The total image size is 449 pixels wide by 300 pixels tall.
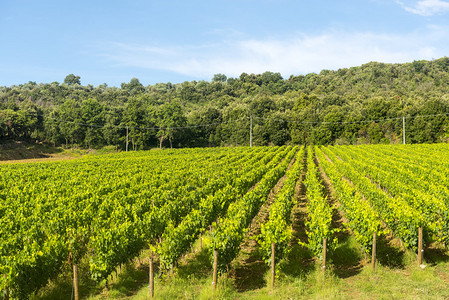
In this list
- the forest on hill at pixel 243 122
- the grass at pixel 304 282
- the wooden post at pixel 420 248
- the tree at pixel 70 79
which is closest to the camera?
the grass at pixel 304 282

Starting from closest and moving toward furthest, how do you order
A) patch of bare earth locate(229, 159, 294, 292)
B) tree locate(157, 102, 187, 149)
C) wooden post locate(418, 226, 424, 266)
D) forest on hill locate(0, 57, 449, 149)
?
1. patch of bare earth locate(229, 159, 294, 292)
2. wooden post locate(418, 226, 424, 266)
3. forest on hill locate(0, 57, 449, 149)
4. tree locate(157, 102, 187, 149)

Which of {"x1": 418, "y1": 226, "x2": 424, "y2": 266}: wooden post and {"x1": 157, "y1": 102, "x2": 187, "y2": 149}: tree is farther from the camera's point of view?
{"x1": 157, "y1": 102, "x2": 187, "y2": 149}: tree

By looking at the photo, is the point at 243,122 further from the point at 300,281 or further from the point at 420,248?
the point at 300,281

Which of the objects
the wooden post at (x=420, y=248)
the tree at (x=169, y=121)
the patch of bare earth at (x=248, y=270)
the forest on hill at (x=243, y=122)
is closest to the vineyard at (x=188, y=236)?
the wooden post at (x=420, y=248)

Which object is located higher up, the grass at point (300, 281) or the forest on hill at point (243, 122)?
the forest on hill at point (243, 122)

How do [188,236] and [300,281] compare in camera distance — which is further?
[188,236]

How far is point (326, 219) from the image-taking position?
10461 millimetres

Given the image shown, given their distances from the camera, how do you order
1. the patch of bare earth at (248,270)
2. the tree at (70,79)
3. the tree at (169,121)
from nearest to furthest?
1. the patch of bare earth at (248,270)
2. the tree at (169,121)
3. the tree at (70,79)

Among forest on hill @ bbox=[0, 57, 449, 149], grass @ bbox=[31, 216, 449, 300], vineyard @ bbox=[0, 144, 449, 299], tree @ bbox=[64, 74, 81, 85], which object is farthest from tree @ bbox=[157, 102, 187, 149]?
tree @ bbox=[64, 74, 81, 85]

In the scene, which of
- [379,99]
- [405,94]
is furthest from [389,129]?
[405,94]

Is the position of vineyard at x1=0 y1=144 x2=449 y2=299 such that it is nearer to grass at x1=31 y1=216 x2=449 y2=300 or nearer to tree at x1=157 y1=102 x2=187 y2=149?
grass at x1=31 y1=216 x2=449 y2=300

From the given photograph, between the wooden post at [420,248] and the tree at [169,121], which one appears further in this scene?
the tree at [169,121]

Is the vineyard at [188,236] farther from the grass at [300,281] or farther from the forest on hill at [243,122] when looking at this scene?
the forest on hill at [243,122]

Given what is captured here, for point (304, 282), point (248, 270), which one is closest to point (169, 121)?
point (248, 270)
